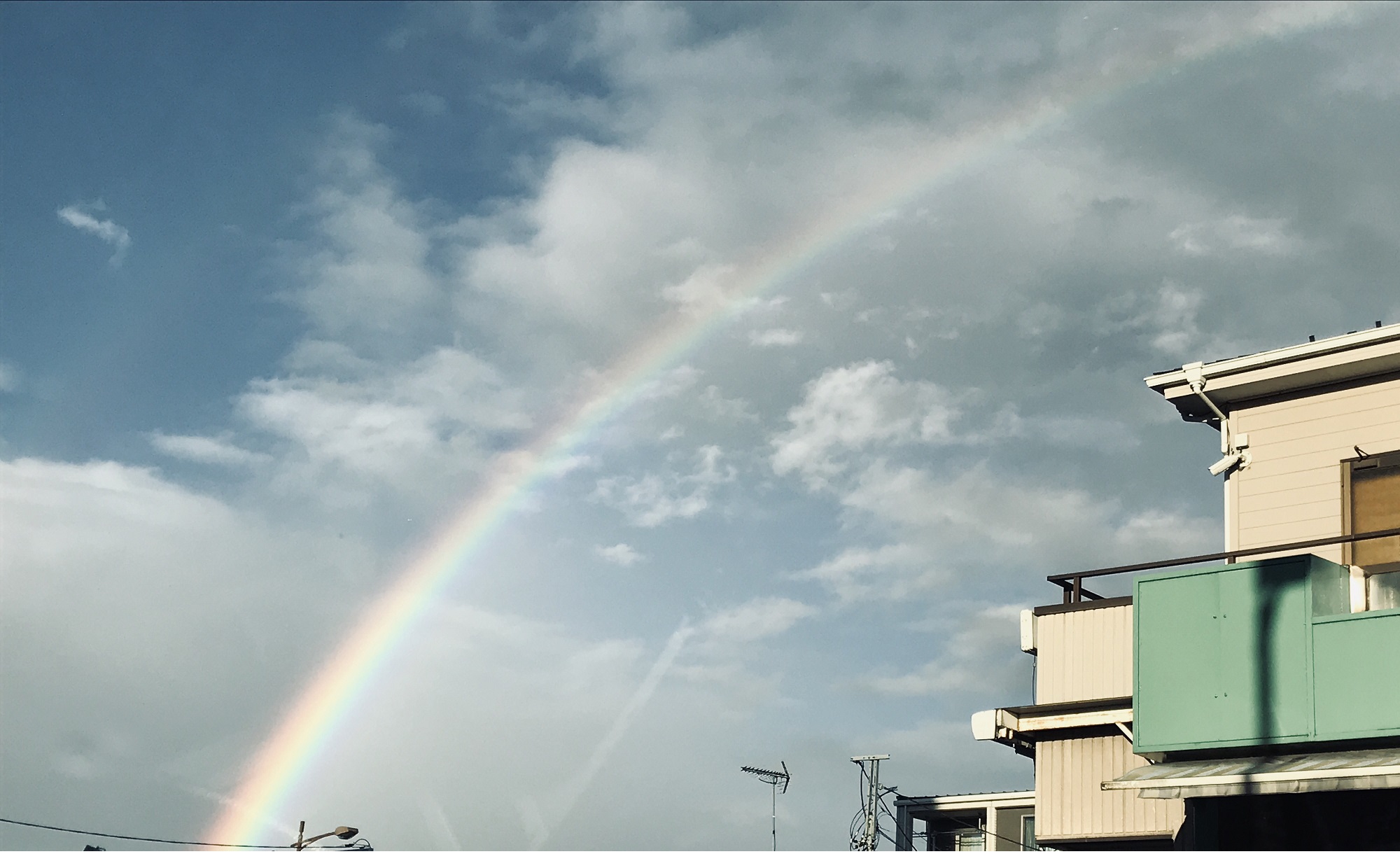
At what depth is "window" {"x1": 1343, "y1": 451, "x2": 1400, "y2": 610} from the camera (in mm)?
16312

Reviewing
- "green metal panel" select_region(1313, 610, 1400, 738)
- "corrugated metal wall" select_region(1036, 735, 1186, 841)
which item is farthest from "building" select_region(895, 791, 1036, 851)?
"green metal panel" select_region(1313, 610, 1400, 738)

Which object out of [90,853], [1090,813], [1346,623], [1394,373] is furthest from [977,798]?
[90,853]

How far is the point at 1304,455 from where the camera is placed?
17.8m

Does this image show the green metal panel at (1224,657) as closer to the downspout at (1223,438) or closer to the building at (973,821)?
the downspout at (1223,438)

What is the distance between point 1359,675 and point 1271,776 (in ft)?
3.95

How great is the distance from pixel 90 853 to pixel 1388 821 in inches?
453

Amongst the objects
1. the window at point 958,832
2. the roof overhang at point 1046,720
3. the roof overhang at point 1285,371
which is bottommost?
the window at point 958,832

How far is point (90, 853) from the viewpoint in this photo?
11391 mm

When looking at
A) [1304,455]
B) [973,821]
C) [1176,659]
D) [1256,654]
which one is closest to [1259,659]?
[1256,654]

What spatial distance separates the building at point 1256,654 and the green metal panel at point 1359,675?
14 millimetres

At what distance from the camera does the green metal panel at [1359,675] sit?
518 inches

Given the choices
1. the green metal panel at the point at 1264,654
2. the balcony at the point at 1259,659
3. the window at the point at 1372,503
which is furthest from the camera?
the window at the point at 1372,503

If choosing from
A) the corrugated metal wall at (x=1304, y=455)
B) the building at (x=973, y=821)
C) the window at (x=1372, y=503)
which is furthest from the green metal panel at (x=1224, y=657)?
the building at (x=973, y=821)

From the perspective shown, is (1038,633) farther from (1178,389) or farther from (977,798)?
(977,798)
